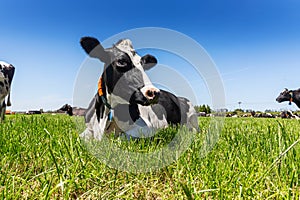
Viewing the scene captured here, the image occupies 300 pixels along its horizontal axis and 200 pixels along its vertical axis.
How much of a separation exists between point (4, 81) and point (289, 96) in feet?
74.0

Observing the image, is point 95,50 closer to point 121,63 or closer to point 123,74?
point 121,63

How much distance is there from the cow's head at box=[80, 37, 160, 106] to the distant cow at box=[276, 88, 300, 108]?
22.8 meters

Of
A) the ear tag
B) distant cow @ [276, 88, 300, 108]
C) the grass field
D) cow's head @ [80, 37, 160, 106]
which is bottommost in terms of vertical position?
the grass field

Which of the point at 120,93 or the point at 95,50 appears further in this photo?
the point at 95,50

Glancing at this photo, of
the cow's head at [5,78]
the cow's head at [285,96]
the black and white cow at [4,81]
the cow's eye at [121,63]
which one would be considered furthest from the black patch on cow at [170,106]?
the cow's head at [285,96]

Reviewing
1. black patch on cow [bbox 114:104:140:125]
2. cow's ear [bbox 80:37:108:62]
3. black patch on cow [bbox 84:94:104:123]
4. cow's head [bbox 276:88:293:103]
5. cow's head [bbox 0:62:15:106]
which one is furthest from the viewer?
cow's head [bbox 276:88:293:103]

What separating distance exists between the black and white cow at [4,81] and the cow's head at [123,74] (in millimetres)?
5395

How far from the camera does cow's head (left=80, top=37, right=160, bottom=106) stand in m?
3.18

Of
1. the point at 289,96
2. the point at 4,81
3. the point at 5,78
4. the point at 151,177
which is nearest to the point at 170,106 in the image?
the point at 151,177

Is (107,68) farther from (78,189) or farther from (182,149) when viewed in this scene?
(78,189)

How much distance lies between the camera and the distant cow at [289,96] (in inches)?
909

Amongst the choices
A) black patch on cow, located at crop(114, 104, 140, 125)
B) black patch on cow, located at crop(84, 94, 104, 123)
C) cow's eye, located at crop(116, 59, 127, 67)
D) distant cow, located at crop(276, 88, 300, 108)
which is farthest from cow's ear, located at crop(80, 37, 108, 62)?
distant cow, located at crop(276, 88, 300, 108)

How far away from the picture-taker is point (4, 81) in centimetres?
879

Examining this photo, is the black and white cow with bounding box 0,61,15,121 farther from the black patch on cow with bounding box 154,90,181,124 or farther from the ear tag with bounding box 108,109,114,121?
the ear tag with bounding box 108,109,114,121
